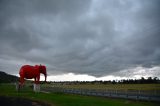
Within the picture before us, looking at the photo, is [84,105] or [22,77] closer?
[84,105]

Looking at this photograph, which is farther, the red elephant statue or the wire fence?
the red elephant statue

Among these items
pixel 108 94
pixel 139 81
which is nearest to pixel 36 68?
pixel 108 94

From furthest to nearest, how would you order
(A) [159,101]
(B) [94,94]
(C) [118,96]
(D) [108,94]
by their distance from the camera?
(B) [94,94] → (D) [108,94] → (C) [118,96] → (A) [159,101]

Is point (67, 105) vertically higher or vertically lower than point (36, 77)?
lower

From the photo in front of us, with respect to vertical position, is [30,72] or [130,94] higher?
[30,72]

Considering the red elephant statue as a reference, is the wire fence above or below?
below

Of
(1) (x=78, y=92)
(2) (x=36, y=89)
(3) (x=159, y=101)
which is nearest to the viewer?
(3) (x=159, y=101)

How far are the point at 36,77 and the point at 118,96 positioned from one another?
21933 mm

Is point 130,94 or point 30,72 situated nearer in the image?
point 130,94

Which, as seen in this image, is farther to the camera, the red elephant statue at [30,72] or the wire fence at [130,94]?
the red elephant statue at [30,72]

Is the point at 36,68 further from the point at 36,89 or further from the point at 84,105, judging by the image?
the point at 84,105

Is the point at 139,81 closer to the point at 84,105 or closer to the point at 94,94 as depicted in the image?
the point at 94,94

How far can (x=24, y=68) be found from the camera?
4659 cm

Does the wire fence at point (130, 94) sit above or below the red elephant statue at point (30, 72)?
below
